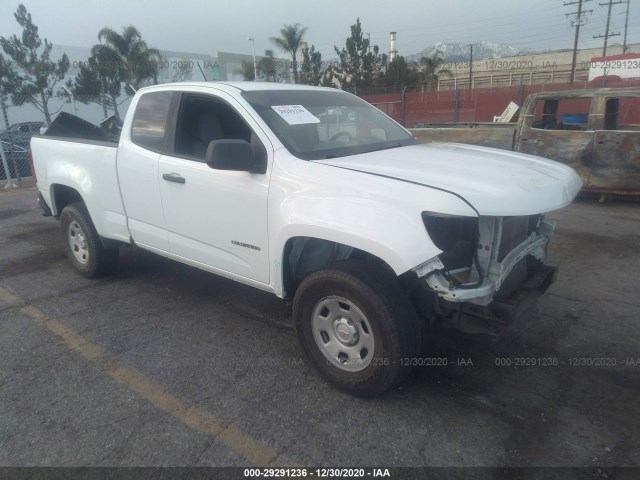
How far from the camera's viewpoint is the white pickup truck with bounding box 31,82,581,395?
103 inches

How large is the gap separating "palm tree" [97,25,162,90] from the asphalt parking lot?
27.0 metres

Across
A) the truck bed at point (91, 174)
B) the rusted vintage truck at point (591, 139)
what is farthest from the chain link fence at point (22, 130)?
the rusted vintage truck at point (591, 139)

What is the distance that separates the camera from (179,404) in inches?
117

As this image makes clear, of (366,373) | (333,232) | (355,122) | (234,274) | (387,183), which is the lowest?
(366,373)

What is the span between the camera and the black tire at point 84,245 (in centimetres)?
478

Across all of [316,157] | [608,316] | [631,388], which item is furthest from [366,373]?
[608,316]

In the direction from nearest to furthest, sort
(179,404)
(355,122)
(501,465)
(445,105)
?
(501,465) → (179,404) → (355,122) → (445,105)

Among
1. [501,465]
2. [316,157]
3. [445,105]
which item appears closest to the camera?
[501,465]

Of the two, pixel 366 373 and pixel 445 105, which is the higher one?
pixel 445 105

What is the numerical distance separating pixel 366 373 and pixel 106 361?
1909mm

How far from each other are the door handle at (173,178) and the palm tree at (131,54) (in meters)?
27.2

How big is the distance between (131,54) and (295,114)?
→ 29.1 m

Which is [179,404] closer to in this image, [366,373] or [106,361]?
[106,361]

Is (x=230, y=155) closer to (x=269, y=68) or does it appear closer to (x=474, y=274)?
(x=474, y=274)
